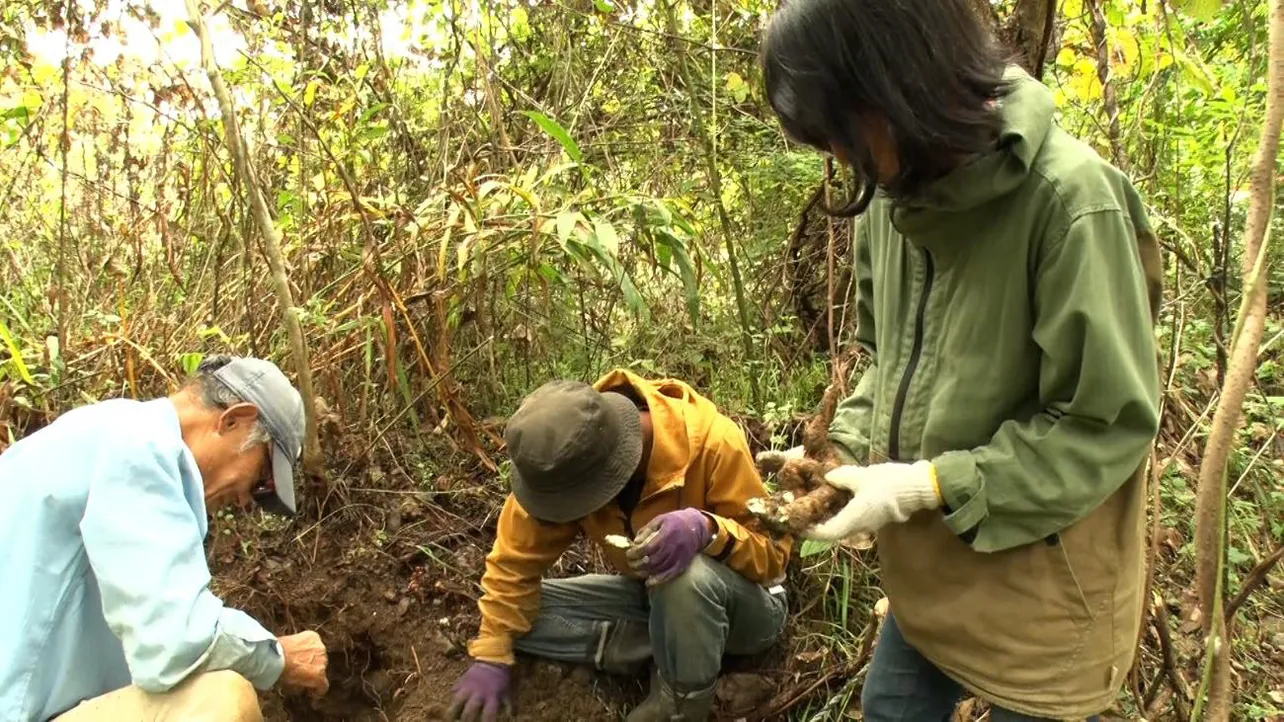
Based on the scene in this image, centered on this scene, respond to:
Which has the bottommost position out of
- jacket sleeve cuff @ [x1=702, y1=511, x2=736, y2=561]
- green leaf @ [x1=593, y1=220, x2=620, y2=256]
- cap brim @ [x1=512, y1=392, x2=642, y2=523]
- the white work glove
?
jacket sleeve cuff @ [x1=702, y1=511, x2=736, y2=561]

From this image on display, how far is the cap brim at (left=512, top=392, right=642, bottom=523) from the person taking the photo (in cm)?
184

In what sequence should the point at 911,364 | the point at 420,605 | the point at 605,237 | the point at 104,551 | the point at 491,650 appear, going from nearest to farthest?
1. the point at 911,364
2. the point at 104,551
3. the point at 491,650
4. the point at 605,237
5. the point at 420,605

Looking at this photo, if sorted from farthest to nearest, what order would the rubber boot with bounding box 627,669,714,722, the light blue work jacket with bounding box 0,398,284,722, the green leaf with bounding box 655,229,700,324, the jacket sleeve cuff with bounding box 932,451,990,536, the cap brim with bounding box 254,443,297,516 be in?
the green leaf with bounding box 655,229,700,324 → the rubber boot with bounding box 627,669,714,722 → the cap brim with bounding box 254,443,297,516 → the light blue work jacket with bounding box 0,398,284,722 → the jacket sleeve cuff with bounding box 932,451,990,536

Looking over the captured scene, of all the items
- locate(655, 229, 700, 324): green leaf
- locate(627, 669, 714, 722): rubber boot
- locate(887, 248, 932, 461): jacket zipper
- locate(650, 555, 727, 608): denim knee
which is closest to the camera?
locate(887, 248, 932, 461): jacket zipper

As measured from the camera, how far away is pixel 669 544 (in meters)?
1.82

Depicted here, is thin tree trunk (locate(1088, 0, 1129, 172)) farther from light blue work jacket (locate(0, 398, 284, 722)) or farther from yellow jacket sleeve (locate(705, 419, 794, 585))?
light blue work jacket (locate(0, 398, 284, 722))

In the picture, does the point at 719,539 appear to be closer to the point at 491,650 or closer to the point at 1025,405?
the point at 491,650

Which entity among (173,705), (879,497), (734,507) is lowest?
(173,705)

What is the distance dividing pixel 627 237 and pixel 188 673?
174cm

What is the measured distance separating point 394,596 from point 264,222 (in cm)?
108

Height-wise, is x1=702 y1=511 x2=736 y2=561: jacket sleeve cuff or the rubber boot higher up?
x1=702 y1=511 x2=736 y2=561: jacket sleeve cuff

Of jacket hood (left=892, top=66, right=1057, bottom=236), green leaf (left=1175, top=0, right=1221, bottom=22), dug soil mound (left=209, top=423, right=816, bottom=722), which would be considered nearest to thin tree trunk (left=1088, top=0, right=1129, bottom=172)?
green leaf (left=1175, top=0, right=1221, bottom=22)

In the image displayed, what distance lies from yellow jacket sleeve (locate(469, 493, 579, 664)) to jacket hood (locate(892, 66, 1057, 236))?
126 centimetres

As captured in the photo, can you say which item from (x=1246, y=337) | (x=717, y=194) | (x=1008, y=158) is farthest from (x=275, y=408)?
(x=717, y=194)
